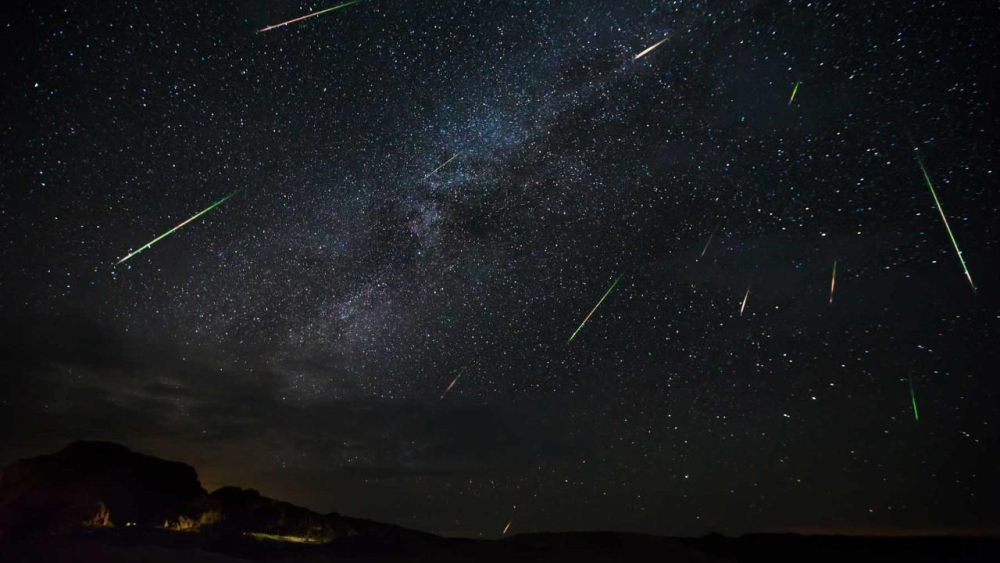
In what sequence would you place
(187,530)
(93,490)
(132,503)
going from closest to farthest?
(187,530), (93,490), (132,503)

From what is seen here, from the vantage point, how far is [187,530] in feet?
37.3

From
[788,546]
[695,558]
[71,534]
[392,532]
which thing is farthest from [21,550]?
[788,546]

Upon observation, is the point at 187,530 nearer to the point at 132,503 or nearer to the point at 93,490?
the point at 132,503

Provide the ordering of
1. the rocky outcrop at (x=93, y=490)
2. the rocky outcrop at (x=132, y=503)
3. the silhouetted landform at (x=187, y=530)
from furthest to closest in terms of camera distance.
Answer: the rocky outcrop at (x=132, y=503), the rocky outcrop at (x=93, y=490), the silhouetted landform at (x=187, y=530)

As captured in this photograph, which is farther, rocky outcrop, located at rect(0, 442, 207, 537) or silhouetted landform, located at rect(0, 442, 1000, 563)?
rocky outcrop, located at rect(0, 442, 207, 537)

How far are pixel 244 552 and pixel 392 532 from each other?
19.1ft

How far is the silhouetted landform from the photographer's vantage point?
9375mm

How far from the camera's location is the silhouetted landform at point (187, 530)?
9375 millimetres

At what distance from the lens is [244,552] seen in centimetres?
1012

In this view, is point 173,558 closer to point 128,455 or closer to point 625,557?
point 128,455

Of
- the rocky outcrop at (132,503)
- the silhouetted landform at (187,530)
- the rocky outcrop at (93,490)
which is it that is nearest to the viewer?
the silhouetted landform at (187,530)

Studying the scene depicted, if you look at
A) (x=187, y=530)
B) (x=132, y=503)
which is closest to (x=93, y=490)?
(x=132, y=503)

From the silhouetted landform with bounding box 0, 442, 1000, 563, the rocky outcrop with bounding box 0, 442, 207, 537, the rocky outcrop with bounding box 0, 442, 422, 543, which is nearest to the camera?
the silhouetted landform with bounding box 0, 442, 1000, 563

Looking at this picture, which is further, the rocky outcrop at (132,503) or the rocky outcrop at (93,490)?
the rocky outcrop at (132,503)
